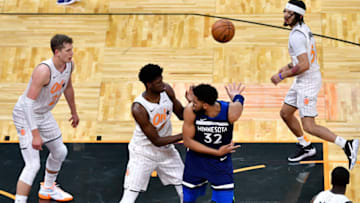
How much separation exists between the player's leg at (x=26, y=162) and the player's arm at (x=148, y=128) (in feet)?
4.31

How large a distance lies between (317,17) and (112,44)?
3282mm

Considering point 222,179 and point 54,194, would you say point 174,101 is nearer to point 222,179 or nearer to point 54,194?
point 222,179

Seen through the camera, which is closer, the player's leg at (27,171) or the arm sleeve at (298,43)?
the player's leg at (27,171)

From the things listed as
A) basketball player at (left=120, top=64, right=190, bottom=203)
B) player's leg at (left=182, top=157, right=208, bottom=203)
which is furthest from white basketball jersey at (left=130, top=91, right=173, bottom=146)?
player's leg at (left=182, top=157, right=208, bottom=203)

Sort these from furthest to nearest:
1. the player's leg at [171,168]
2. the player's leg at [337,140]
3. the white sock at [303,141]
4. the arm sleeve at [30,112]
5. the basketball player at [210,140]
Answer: the white sock at [303,141]
the player's leg at [337,140]
the arm sleeve at [30,112]
the player's leg at [171,168]
the basketball player at [210,140]

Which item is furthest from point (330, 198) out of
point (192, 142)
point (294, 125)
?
point (294, 125)

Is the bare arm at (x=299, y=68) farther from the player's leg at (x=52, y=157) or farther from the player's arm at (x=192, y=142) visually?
the player's leg at (x=52, y=157)

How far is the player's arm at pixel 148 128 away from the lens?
5.47m

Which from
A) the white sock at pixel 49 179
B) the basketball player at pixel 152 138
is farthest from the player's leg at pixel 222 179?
the white sock at pixel 49 179

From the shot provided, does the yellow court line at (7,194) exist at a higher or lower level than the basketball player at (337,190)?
lower

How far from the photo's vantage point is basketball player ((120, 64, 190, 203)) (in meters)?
5.48

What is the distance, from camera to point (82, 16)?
9500mm

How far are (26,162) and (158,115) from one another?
1.57 m

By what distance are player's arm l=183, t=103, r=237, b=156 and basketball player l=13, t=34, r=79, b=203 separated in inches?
62.4
